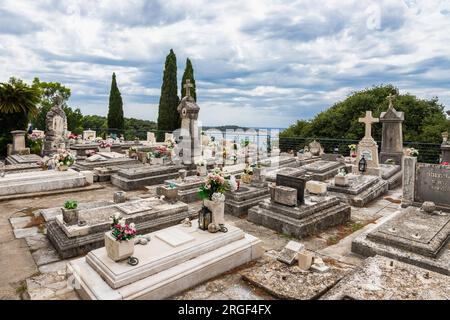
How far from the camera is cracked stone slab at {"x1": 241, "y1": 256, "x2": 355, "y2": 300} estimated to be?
449 cm

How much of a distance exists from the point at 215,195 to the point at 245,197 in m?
3.22

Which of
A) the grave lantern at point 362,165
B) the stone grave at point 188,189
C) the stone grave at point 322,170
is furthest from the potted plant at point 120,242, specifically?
the grave lantern at point 362,165

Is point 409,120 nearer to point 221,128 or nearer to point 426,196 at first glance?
point 221,128

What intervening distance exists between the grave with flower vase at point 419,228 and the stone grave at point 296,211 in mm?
1171

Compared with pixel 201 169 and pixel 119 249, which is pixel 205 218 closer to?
pixel 119 249

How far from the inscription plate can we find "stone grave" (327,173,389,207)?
5.61ft

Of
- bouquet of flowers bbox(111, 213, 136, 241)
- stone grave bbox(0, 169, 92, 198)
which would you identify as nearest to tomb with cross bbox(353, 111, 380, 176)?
bouquet of flowers bbox(111, 213, 136, 241)

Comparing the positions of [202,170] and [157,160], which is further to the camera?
[157,160]

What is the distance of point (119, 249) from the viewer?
15.1ft

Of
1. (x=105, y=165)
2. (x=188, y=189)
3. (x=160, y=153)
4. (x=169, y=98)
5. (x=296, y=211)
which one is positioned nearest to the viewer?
(x=296, y=211)

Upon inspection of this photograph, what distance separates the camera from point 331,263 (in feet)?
18.6

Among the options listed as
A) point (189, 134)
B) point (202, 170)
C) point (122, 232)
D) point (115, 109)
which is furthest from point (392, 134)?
point (115, 109)
